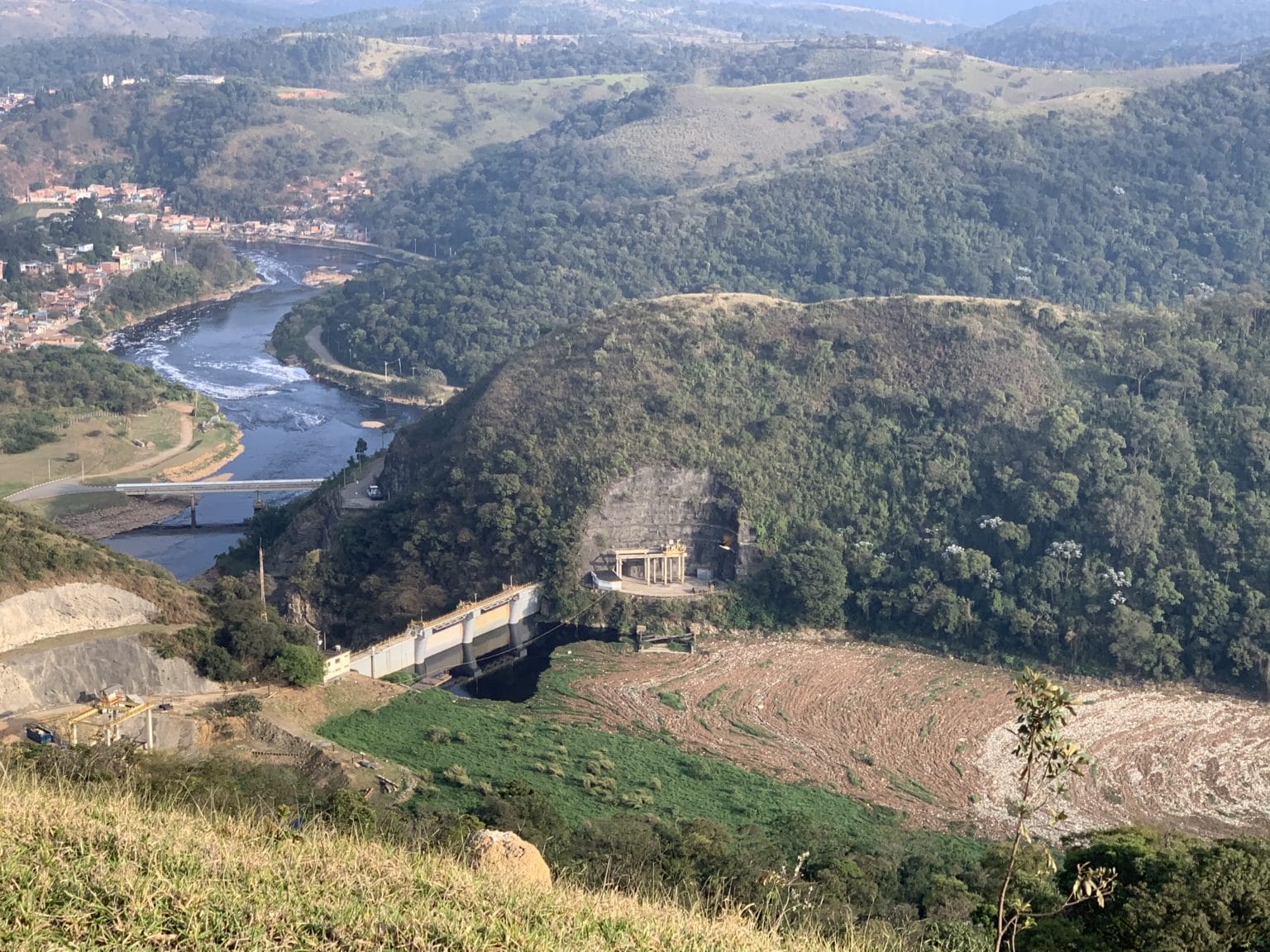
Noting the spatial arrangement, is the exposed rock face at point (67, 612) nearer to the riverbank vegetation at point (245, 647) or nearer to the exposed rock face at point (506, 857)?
the riverbank vegetation at point (245, 647)

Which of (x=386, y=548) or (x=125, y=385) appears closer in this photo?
(x=386, y=548)

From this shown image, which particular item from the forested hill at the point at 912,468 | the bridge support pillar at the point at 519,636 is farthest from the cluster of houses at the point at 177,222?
the bridge support pillar at the point at 519,636

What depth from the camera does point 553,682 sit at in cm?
4172

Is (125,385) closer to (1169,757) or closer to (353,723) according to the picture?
(353,723)

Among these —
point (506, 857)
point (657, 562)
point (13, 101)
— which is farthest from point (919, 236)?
point (13, 101)

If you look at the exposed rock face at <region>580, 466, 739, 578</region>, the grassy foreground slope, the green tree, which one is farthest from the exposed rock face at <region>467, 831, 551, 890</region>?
the exposed rock face at <region>580, 466, 739, 578</region>

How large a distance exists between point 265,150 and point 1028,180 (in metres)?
77.1

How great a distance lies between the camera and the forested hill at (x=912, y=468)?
44.2 metres

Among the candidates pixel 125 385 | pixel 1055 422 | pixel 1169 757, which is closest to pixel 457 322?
pixel 125 385

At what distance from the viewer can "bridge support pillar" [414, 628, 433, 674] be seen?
140ft

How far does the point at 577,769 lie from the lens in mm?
35406

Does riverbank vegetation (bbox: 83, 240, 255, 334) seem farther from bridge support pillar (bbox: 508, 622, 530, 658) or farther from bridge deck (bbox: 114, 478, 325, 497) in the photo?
bridge support pillar (bbox: 508, 622, 530, 658)

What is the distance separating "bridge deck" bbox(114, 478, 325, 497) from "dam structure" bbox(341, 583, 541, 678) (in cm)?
1711

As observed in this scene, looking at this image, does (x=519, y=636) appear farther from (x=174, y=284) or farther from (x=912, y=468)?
(x=174, y=284)
